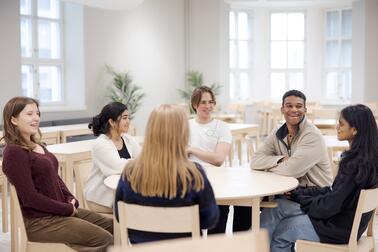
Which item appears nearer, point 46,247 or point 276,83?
point 46,247

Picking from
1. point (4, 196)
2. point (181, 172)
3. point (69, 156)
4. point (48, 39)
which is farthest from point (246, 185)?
point (48, 39)

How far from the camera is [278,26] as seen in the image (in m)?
13.2

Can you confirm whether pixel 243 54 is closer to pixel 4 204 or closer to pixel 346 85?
pixel 346 85

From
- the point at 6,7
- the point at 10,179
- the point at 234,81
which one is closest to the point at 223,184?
the point at 10,179

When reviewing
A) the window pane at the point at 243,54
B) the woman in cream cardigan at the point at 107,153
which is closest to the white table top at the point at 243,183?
the woman in cream cardigan at the point at 107,153

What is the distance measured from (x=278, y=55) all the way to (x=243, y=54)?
0.91m

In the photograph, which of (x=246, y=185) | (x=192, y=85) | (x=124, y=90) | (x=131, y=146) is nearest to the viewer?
(x=246, y=185)

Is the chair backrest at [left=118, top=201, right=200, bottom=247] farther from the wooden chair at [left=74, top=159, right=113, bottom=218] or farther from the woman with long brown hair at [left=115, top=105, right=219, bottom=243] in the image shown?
the wooden chair at [left=74, top=159, right=113, bottom=218]

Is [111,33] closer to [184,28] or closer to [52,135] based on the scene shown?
[184,28]

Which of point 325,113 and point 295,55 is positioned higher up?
point 295,55

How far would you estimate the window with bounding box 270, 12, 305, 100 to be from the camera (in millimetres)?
13094

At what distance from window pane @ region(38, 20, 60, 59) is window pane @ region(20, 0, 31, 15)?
26 cm

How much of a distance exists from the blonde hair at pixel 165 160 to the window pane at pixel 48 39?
7.01 m

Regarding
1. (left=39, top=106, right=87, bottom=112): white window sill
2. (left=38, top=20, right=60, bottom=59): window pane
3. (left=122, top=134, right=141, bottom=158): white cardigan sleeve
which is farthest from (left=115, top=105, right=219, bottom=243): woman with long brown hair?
(left=38, top=20, right=60, bottom=59): window pane
